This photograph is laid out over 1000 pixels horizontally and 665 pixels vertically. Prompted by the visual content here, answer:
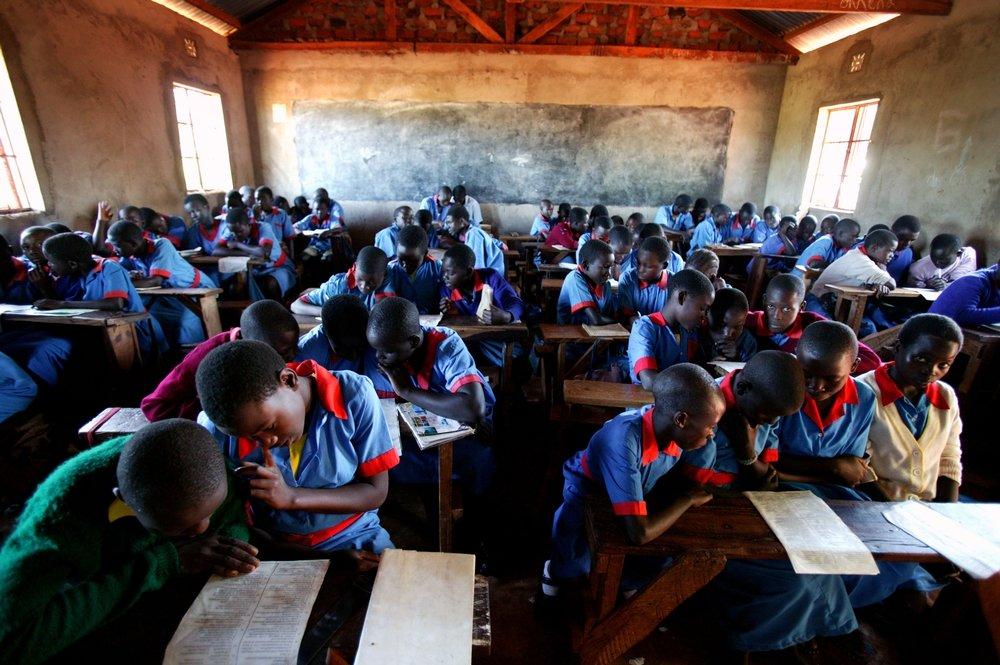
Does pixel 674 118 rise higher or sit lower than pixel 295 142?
higher

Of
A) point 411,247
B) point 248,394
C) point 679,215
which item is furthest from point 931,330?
point 679,215

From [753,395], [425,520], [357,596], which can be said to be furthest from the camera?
[425,520]

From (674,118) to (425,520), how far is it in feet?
29.4

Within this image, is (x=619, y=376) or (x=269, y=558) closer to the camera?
(x=269, y=558)

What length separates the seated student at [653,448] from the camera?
1.44 metres

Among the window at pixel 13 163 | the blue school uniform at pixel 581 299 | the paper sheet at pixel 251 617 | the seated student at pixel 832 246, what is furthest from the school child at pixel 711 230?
the window at pixel 13 163

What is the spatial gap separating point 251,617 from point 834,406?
204 cm

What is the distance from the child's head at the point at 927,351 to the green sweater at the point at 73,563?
8.28 ft

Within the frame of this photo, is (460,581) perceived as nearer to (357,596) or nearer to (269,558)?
(357,596)

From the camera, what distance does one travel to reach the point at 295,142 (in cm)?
916

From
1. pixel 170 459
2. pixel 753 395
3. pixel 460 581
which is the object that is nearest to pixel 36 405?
pixel 170 459

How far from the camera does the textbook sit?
1.85 metres

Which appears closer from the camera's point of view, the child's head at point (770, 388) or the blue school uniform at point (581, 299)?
the child's head at point (770, 388)

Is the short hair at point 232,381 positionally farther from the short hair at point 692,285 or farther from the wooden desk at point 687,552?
the short hair at point 692,285
